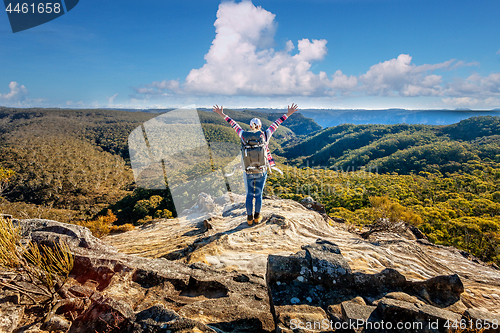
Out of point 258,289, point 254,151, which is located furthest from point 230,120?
point 258,289

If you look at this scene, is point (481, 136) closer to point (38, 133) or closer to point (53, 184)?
point (53, 184)

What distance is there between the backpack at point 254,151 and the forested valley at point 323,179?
3346mm

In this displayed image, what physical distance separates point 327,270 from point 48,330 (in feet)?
15.9

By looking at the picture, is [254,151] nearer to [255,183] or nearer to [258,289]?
[255,183]

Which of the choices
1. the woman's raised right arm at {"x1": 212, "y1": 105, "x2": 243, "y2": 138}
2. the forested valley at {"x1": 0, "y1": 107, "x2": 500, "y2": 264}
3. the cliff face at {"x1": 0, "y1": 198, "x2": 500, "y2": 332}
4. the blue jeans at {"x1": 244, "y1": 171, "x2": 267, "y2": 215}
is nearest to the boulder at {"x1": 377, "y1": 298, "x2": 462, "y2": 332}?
the cliff face at {"x1": 0, "y1": 198, "x2": 500, "y2": 332}

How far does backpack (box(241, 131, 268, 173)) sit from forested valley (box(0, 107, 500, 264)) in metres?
3.35

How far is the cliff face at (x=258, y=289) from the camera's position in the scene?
3357 mm

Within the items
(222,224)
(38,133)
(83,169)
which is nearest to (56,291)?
(222,224)

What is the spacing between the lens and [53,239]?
4.95 metres

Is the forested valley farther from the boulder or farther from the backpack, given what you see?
the boulder

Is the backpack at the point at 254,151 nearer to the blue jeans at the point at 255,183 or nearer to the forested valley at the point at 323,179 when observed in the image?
the blue jeans at the point at 255,183

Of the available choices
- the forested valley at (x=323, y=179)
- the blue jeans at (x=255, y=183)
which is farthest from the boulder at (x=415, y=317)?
the forested valley at (x=323, y=179)

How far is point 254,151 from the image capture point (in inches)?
281

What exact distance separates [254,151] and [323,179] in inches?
2245
